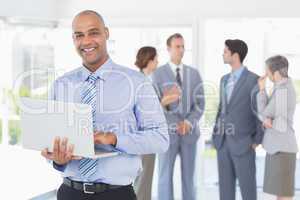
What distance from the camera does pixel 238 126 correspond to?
491cm

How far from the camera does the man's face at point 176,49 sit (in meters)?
5.33

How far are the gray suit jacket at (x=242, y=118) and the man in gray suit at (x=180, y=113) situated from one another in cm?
39

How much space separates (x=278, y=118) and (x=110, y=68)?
8.56 feet

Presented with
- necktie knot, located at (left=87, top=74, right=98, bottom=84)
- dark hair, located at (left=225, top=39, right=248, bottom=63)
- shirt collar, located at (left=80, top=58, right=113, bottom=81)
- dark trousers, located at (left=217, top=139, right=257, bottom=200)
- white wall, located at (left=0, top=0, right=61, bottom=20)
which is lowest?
dark trousers, located at (left=217, top=139, right=257, bottom=200)

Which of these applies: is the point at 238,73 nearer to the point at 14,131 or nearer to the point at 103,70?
the point at 14,131

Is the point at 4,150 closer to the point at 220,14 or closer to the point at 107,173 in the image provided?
the point at 220,14

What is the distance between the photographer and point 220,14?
6.11 m

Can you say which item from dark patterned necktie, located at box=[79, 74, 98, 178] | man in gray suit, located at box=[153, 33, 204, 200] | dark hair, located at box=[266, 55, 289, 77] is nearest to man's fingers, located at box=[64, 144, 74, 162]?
dark patterned necktie, located at box=[79, 74, 98, 178]

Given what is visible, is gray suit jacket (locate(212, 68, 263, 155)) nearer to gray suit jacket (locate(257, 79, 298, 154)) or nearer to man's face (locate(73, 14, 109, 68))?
gray suit jacket (locate(257, 79, 298, 154))

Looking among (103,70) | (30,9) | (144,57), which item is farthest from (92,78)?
(30,9)

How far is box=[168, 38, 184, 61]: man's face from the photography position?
533 centimetres

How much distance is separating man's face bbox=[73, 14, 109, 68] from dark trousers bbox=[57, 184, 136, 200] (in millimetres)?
569

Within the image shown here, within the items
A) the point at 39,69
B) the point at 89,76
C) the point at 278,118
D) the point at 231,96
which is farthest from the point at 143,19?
the point at 89,76

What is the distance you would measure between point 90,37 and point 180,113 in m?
2.95
